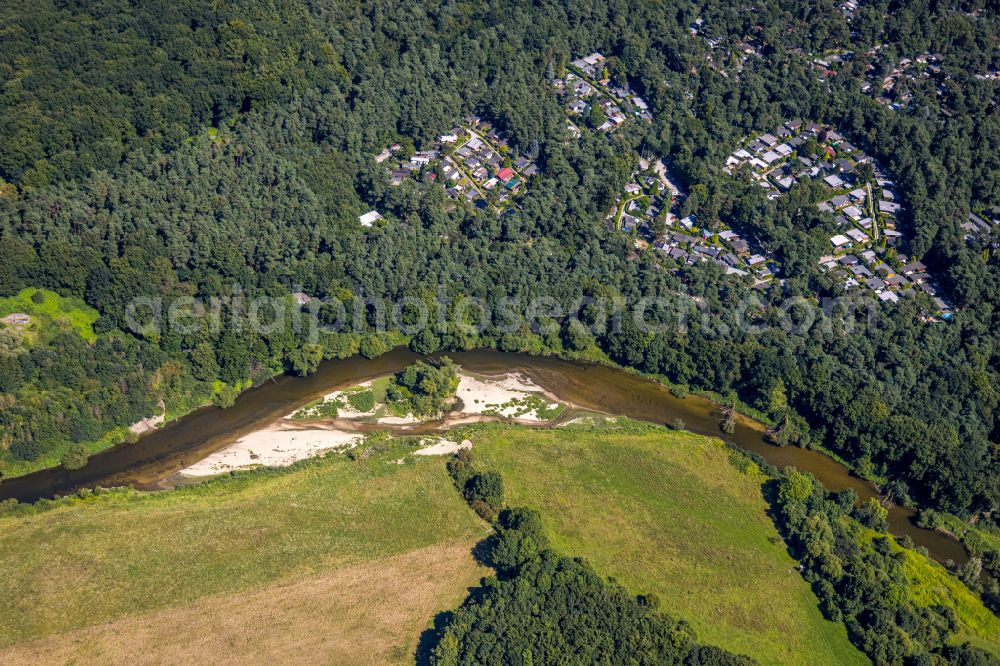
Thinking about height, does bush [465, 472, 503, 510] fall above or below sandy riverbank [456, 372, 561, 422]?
below

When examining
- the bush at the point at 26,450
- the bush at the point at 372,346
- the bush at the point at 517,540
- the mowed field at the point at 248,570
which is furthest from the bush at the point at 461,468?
the bush at the point at 26,450

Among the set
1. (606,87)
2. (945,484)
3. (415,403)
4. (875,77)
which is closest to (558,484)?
(415,403)

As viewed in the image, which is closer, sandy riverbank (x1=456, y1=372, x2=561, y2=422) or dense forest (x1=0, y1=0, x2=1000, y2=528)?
dense forest (x1=0, y1=0, x2=1000, y2=528)

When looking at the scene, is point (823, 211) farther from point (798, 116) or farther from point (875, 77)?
point (875, 77)

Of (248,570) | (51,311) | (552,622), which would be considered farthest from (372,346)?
(552,622)

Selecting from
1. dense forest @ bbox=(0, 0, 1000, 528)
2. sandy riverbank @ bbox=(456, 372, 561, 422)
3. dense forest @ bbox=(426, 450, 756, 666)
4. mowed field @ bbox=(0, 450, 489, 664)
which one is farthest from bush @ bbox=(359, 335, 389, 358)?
dense forest @ bbox=(426, 450, 756, 666)

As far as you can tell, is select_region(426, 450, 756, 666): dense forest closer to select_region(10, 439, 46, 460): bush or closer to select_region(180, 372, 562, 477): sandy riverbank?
select_region(180, 372, 562, 477): sandy riverbank

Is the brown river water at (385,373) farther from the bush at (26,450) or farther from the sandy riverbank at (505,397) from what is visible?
the bush at (26,450)
